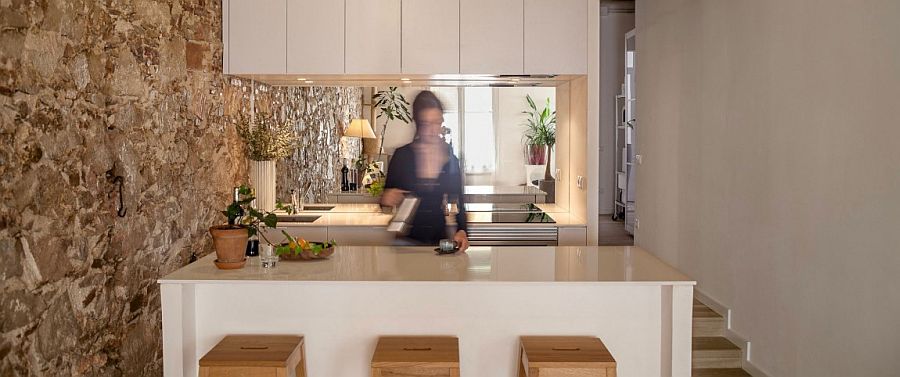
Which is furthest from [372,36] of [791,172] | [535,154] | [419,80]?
[791,172]

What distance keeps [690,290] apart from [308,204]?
3.51m

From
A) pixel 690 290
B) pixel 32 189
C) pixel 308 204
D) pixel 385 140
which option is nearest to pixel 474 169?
pixel 385 140

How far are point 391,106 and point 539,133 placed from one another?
1.14 meters

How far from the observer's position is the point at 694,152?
5.84 m

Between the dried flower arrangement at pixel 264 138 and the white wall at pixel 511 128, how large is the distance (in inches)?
61.9

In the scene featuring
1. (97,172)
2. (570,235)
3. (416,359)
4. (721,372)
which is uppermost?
(97,172)

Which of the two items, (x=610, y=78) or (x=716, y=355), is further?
(x=610, y=78)

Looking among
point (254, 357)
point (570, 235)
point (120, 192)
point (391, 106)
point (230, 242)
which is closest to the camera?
point (254, 357)

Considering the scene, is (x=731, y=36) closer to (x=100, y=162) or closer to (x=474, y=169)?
(x=474, y=169)

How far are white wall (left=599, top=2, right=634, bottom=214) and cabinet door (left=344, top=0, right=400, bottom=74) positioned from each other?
6.37 meters

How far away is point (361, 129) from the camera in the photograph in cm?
571

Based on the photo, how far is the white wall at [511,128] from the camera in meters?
5.68

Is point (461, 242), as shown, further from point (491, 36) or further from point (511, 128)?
point (511, 128)

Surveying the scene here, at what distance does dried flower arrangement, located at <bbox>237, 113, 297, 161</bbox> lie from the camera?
533 cm
